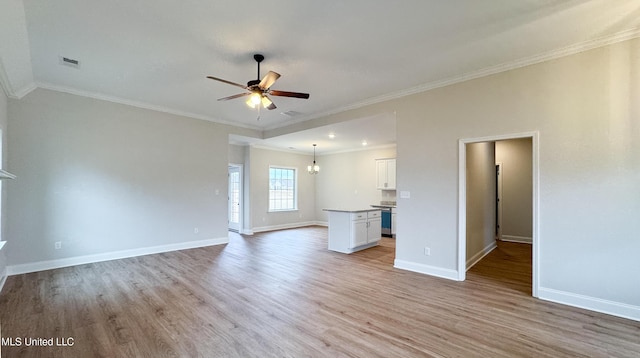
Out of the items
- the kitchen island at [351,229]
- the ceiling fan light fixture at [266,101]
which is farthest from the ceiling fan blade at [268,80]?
the kitchen island at [351,229]

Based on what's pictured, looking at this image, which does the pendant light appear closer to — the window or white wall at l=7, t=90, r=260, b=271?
the window

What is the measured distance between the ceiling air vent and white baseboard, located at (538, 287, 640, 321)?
660 centimetres

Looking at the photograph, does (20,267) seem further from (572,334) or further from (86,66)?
(572,334)

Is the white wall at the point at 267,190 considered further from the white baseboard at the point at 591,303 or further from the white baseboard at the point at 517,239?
the white baseboard at the point at 591,303

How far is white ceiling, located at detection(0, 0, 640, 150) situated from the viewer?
2.58 meters

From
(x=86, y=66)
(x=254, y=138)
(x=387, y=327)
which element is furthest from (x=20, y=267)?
(x=387, y=327)

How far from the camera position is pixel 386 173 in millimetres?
8406

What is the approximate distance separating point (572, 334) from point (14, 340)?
194 inches

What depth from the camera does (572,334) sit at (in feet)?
8.32

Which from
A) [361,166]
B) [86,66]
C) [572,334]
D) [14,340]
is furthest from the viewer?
[361,166]

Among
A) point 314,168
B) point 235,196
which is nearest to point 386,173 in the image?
point 314,168

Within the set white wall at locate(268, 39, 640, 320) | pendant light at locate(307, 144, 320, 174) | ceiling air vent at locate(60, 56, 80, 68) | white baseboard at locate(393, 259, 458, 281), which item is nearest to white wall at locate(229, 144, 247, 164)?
pendant light at locate(307, 144, 320, 174)

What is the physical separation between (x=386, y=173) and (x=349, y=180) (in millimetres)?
1480

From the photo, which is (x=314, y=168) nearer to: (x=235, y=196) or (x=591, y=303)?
(x=235, y=196)
